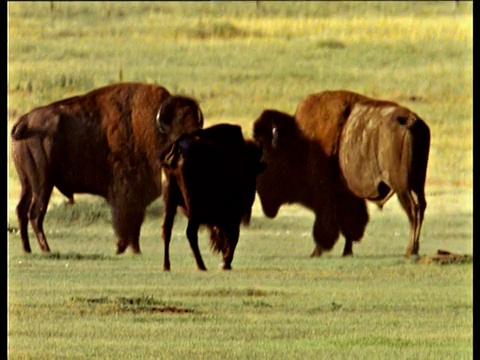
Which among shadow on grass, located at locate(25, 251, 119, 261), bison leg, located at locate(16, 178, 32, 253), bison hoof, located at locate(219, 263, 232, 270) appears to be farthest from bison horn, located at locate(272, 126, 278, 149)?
bison leg, located at locate(16, 178, 32, 253)

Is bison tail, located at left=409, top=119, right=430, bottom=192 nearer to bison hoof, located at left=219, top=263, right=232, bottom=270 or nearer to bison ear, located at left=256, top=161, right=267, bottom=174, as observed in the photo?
bison ear, located at left=256, top=161, right=267, bottom=174

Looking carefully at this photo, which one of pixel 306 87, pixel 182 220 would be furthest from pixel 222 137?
pixel 306 87

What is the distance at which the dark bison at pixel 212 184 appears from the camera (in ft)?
29.8

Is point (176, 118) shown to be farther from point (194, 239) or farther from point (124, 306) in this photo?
point (124, 306)

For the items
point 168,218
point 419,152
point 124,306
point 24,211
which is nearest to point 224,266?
point 168,218

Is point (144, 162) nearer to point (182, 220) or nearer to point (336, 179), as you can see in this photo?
point (182, 220)

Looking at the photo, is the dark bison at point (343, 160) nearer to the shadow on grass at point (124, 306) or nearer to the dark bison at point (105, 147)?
the dark bison at point (105, 147)

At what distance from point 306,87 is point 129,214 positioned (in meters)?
1.34

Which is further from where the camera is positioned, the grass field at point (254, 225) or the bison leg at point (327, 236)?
the bison leg at point (327, 236)

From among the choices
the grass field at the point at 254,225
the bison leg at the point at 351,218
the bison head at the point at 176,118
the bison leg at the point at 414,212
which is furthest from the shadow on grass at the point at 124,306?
the bison leg at the point at 414,212

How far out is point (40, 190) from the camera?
387 inches

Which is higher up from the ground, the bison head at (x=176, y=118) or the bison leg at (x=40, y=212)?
the bison head at (x=176, y=118)

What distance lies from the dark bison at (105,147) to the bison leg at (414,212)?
1285 mm

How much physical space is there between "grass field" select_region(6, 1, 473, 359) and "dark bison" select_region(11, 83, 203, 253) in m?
0.09
